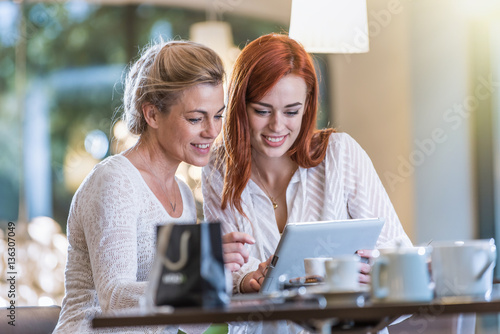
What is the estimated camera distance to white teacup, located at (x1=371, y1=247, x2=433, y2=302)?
128 cm

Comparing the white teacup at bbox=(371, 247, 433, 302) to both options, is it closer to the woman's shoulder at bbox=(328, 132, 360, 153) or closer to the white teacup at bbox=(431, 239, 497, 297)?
the white teacup at bbox=(431, 239, 497, 297)

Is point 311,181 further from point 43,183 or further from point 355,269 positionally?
point 43,183

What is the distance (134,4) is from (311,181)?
4074 mm

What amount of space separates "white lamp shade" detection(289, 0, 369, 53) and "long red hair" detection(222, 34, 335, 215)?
293mm

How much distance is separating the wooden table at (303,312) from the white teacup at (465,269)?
0.22 feet

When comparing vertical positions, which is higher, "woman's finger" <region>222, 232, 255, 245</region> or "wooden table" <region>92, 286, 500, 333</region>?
"woman's finger" <region>222, 232, 255, 245</region>

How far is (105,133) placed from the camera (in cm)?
605

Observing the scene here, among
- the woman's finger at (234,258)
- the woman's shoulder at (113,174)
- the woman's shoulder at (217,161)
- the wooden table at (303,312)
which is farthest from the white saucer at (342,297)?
the woman's shoulder at (217,161)

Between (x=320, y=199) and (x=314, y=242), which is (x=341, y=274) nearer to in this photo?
(x=314, y=242)

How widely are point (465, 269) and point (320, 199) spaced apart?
1.07 meters

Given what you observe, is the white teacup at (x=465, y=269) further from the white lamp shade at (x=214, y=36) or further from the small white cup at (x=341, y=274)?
the white lamp shade at (x=214, y=36)

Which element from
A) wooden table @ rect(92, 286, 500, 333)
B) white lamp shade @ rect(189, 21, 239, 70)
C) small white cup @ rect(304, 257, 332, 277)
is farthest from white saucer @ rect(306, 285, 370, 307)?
white lamp shade @ rect(189, 21, 239, 70)

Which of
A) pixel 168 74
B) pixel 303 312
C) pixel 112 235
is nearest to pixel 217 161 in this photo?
pixel 168 74

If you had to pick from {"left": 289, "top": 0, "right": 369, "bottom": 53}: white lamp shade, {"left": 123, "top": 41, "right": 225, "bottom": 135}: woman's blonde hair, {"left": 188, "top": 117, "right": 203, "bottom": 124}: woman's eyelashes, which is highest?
{"left": 289, "top": 0, "right": 369, "bottom": 53}: white lamp shade
